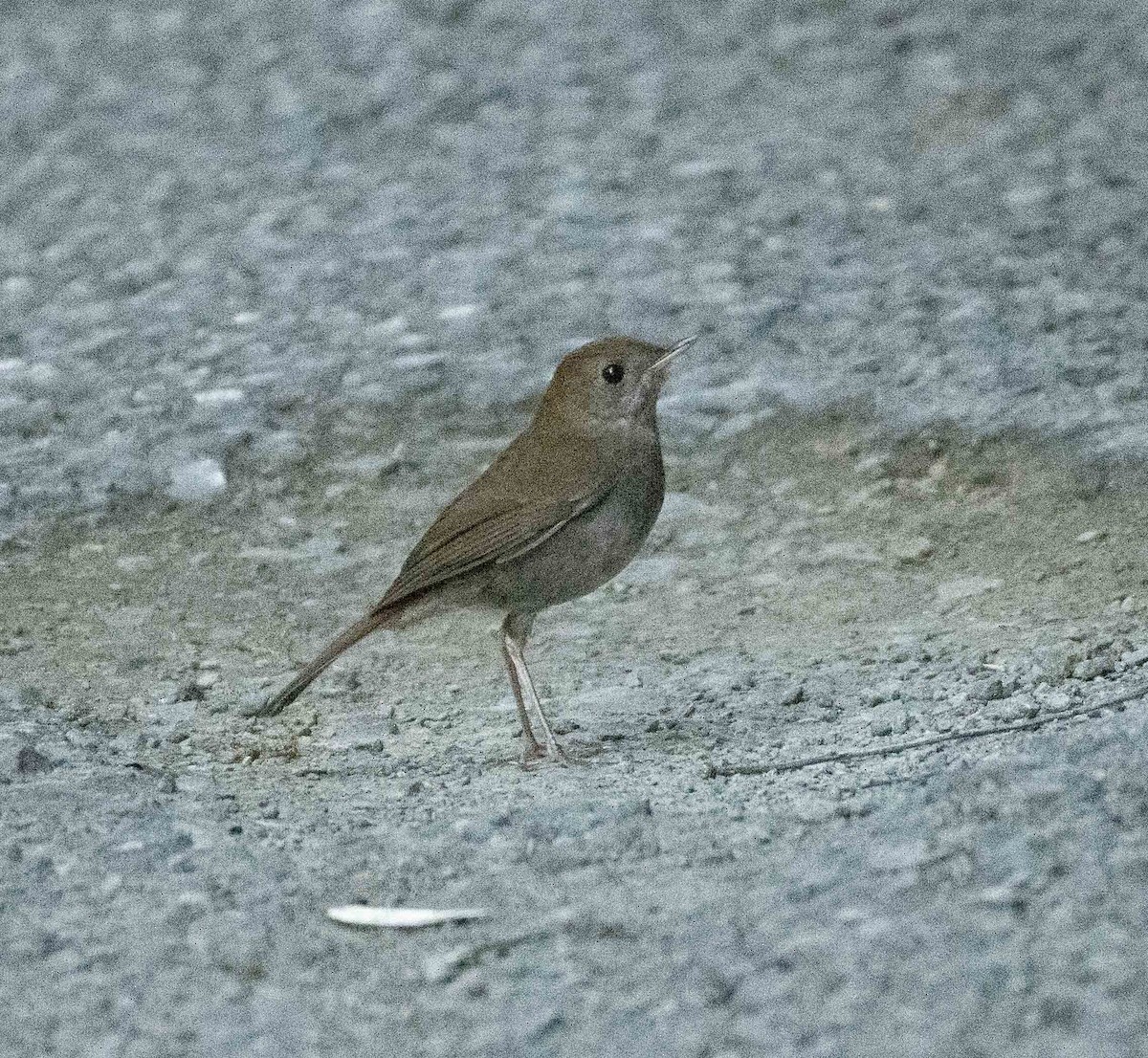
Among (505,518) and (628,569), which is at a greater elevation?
(505,518)

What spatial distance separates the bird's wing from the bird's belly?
0.10ft

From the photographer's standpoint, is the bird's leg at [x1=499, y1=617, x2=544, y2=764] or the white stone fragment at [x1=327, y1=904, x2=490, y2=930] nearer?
the white stone fragment at [x1=327, y1=904, x2=490, y2=930]

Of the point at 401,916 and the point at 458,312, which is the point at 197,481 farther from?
the point at 401,916

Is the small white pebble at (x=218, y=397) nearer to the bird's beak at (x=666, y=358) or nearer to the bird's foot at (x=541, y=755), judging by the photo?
the bird's beak at (x=666, y=358)

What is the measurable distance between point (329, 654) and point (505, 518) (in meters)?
0.55

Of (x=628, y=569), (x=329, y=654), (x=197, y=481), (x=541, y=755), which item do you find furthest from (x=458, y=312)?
(x=541, y=755)

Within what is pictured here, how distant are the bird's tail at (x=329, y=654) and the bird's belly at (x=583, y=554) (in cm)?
28

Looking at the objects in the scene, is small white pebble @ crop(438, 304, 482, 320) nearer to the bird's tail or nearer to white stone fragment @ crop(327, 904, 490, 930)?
the bird's tail

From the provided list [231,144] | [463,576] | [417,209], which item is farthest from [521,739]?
[231,144]

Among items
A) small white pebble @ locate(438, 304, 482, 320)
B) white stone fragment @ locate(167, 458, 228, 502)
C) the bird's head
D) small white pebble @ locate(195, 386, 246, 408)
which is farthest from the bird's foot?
small white pebble @ locate(438, 304, 482, 320)

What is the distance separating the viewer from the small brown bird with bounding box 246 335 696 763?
521 centimetres

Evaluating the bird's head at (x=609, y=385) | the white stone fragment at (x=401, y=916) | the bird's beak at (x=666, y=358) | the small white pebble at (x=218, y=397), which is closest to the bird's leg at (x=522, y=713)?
the bird's head at (x=609, y=385)

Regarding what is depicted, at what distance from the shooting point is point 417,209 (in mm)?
9117

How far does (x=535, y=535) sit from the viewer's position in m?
5.20
